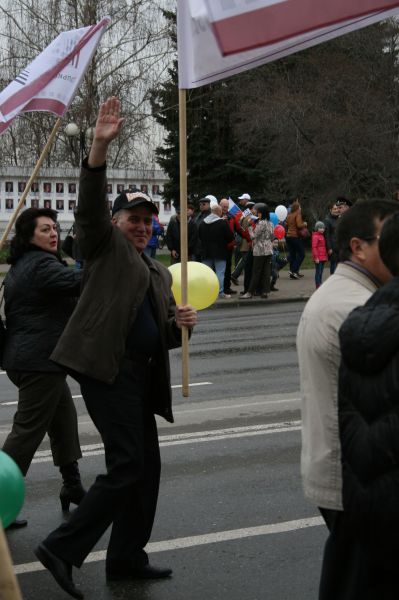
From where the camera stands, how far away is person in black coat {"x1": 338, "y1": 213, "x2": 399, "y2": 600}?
299 centimetres

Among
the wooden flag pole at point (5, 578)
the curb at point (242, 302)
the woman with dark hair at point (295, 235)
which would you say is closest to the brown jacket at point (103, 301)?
the wooden flag pole at point (5, 578)

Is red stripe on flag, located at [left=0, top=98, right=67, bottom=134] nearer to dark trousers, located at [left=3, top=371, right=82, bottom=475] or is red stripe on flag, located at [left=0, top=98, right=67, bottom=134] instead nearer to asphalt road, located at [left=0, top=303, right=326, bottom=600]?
dark trousers, located at [left=3, top=371, right=82, bottom=475]

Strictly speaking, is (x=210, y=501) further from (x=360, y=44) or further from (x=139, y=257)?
(x=360, y=44)

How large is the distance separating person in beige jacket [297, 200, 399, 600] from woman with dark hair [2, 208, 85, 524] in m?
2.35

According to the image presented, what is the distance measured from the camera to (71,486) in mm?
6094

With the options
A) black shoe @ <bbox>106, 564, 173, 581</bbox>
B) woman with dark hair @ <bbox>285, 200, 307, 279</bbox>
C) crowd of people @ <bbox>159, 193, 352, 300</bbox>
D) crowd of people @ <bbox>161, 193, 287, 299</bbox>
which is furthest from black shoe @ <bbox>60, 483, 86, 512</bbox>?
woman with dark hair @ <bbox>285, 200, 307, 279</bbox>

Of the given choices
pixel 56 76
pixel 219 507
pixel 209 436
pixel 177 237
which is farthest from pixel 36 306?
pixel 177 237

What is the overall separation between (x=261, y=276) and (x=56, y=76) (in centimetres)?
1339

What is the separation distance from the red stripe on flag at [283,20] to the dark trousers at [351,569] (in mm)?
2281

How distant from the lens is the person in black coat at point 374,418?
9.82ft

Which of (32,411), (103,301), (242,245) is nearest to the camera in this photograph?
(103,301)

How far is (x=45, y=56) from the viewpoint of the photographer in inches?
282

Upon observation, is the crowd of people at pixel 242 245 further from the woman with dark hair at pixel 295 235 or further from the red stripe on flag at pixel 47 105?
the red stripe on flag at pixel 47 105

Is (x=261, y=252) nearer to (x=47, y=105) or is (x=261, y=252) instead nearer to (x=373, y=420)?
(x=47, y=105)
